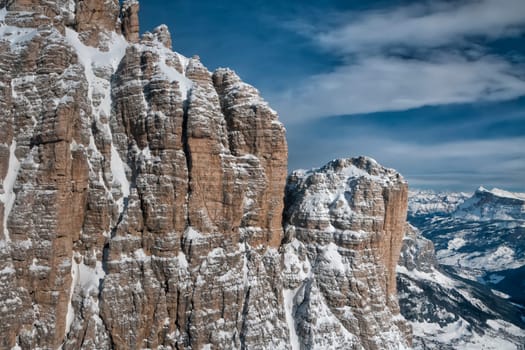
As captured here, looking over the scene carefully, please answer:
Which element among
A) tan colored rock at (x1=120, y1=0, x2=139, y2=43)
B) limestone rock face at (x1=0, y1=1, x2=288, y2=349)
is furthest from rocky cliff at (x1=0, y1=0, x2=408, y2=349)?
tan colored rock at (x1=120, y1=0, x2=139, y2=43)

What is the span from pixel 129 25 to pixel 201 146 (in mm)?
32733

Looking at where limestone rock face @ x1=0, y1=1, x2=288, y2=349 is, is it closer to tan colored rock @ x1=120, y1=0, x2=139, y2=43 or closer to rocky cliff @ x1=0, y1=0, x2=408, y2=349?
rocky cliff @ x1=0, y1=0, x2=408, y2=349

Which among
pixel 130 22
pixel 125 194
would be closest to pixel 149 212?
pixel 125 194

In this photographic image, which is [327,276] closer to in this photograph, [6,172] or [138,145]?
[138,145]

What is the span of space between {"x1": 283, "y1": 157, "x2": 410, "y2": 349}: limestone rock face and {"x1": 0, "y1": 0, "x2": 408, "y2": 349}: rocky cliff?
1.31ft

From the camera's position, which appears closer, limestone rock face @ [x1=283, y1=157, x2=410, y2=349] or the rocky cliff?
the rocky cliff

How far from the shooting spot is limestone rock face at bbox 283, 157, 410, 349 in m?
88.4

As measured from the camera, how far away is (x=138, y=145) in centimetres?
7838

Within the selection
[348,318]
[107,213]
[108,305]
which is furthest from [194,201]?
[348,318]

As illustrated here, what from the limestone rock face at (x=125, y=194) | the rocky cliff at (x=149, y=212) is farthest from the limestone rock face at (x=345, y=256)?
the limestone rock face at (x=125, y=194)

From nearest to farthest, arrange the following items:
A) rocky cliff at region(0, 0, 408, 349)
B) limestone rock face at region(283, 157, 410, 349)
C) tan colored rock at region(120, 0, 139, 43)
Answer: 1. rocky cliff at region(0, 0, 408, 349)
2. limestone rock face at region(283, 157, 410, 349)
3. tan colored rock at region(120, 0, 139, 43)

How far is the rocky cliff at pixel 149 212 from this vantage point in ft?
223

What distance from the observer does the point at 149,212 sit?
74688 mm

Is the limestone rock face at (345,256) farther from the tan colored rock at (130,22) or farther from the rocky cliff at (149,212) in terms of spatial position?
the tan colored rock at (130,22)
